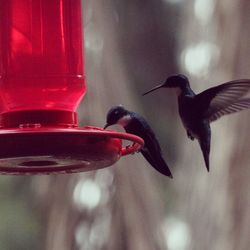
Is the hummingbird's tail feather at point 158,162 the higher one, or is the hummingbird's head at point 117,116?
the hummingbird's head at point 117,116

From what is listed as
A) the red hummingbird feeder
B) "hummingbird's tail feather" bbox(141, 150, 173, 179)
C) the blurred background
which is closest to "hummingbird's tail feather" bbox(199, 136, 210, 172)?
"hummingbird's tail feather" bbox(141, 150, 173, 179)

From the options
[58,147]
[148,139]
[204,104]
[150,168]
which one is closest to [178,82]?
[204,104]

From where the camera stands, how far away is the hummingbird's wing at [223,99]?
1942 mm

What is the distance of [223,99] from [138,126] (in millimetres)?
274

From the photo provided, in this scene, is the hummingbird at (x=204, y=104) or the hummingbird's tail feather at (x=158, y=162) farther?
the hummingbird's tail feather at (x=158, y=162)

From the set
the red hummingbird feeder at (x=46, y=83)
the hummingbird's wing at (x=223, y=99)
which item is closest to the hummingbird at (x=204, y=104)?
the hummingbird's wing at (x=223, y=99)

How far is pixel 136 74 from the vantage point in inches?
98.9

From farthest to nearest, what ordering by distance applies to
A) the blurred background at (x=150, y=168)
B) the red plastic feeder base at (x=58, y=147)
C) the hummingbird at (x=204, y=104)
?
the blurred background at (x=150, y=168) → the hummingbird at (x=204, y=104) → the red plastic feeder base at (x=58, y=147)

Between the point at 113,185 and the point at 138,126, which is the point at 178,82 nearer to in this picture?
the point at 138,126

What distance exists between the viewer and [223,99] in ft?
6.62

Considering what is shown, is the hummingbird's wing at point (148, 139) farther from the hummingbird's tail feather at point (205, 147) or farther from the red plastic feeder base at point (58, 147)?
the red plastic feeder base at point (58, 147)

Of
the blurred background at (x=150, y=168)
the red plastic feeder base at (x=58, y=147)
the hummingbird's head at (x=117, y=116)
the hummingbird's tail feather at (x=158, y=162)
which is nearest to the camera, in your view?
the red plastic feeder base at (x=58, y=147)

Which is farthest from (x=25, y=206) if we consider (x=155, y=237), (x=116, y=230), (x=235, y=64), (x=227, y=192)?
(x=235, y=64)

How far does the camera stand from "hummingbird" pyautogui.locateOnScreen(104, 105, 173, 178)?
6.17ft
